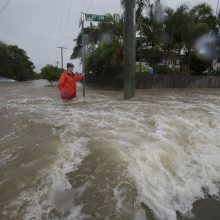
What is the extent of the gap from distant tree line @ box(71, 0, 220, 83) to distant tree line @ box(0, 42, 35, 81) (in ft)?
109

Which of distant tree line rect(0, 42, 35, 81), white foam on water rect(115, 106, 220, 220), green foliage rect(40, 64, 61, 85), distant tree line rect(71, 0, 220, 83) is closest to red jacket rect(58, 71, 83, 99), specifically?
white foam on water rect(115, 106, 220, 220)

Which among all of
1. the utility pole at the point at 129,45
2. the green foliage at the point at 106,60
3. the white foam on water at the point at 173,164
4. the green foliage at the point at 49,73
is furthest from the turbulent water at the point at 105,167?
the green foliage at the point at 49,73

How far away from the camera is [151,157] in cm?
527

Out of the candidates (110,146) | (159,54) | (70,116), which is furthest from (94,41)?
(110,146)

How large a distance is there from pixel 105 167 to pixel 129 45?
25.1 ft

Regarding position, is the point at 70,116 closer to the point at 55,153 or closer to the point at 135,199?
the point at 55,153

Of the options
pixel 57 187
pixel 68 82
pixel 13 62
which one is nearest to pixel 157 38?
pixel 68 82

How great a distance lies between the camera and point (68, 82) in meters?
9.81

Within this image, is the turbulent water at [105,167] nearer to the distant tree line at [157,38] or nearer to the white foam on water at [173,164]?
the white foam on water at [173,164]

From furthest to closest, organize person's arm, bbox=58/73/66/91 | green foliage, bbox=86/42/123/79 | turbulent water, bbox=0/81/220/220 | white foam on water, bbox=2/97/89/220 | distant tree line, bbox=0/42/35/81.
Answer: distant tree line, bbox=0/42/35/81
green foliage, bbox=86/42/123/79
person's arm, bbox=58/73/66/91
turbulent water, bbox=0/81/220/220
white foam on water, bbox=2/97/89/220

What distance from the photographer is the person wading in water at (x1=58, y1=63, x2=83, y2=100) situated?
31.6 feet

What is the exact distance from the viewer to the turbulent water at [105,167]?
A: 4.14 meters

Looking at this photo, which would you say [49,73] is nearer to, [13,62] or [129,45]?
[129,45]

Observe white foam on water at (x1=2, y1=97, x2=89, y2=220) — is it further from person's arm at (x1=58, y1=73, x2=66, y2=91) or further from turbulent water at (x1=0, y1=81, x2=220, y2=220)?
person's arm at (x1=58, y1=73, x2=66, y2=91)
